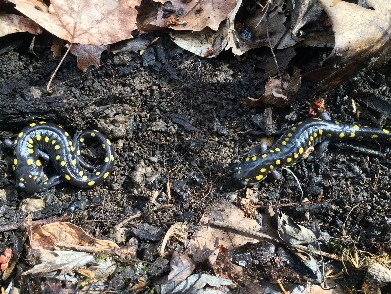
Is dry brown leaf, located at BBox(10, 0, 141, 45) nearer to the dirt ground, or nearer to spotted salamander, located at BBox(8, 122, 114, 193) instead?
the dirt ground

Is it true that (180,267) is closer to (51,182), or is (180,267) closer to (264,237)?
(264,237)

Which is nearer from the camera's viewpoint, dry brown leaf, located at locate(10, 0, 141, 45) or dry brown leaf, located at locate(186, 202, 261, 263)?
dry brown leaf, located at locate(186, 202, 261, 263)

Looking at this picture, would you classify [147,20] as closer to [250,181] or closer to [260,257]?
[250,181]

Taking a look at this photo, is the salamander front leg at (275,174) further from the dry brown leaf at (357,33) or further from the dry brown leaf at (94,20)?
the dry brown leaf at (94,20)

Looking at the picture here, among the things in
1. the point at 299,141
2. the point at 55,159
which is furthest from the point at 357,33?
the point at 55,159

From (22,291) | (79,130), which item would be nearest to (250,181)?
(79,130)

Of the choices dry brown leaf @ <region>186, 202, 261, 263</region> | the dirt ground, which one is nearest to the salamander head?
the dirt ground
